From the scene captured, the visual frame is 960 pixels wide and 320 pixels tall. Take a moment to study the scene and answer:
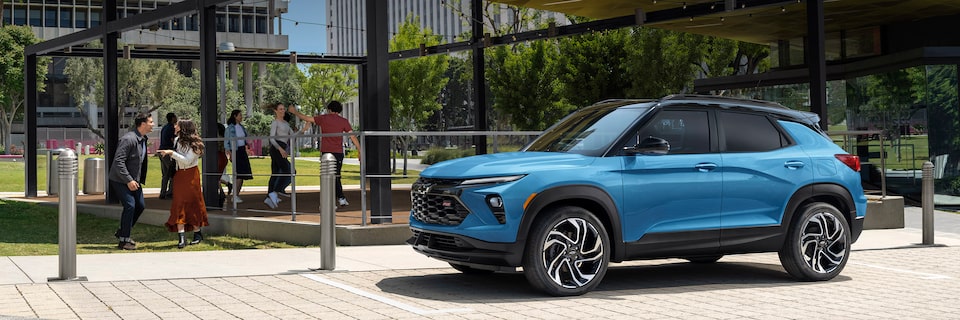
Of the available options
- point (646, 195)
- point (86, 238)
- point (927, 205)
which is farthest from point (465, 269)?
point (86, 238)

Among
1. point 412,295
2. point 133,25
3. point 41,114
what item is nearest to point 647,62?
point 133,25

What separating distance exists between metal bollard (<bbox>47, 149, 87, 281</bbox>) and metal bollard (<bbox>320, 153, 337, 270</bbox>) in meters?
2.19

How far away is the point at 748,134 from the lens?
9.89 meters

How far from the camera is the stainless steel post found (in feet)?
44.3

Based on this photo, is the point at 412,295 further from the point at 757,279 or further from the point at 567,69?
the point at 567,69

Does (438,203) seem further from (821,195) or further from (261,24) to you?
(261,24)

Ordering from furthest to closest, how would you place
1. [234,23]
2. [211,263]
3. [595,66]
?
[234,23]
[595,66]
[211,263]

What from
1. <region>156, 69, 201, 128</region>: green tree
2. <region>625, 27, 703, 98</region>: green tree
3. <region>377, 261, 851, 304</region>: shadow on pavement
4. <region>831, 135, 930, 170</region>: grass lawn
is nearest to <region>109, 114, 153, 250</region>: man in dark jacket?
<region>377, 261, 851, 304</region>: shadow on pavement

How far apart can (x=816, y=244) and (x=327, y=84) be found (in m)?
64.0

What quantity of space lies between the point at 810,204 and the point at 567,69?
27.7 m

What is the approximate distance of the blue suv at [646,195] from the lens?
8.62m

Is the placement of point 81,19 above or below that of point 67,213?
above

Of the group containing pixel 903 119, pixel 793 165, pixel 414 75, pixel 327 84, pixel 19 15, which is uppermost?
pixel 19 15

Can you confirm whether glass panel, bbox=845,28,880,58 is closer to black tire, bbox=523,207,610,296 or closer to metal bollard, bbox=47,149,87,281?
black tire, bbox=523,207,610,296
